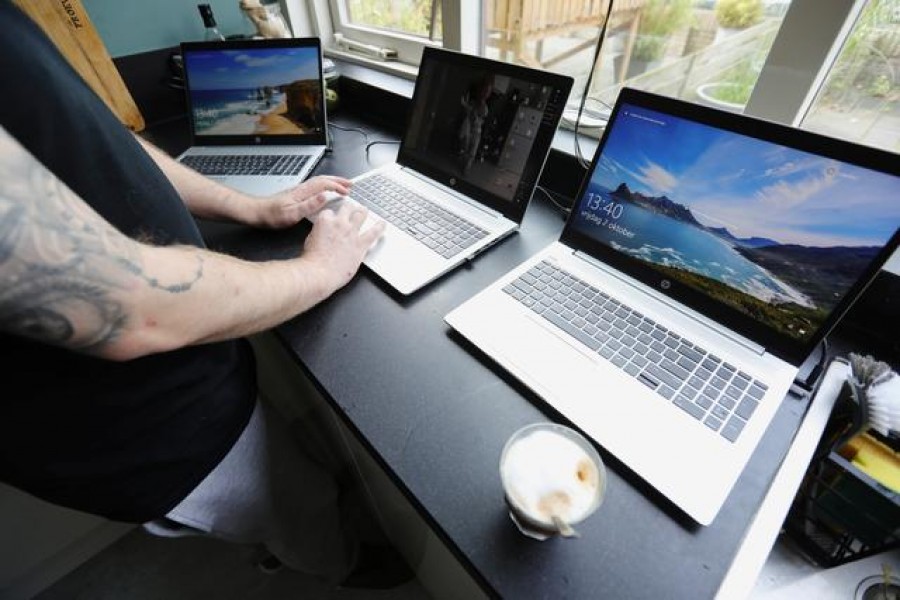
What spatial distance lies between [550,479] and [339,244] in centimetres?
53

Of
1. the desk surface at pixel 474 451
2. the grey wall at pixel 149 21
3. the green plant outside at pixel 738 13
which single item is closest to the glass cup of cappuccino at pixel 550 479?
the desk surface at pixel 474 451

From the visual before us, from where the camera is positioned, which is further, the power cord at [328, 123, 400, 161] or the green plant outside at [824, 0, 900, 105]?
the power cord at [328, 123, 400, 161]

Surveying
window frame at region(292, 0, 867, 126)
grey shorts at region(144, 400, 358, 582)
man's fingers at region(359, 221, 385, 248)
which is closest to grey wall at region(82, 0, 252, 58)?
man's fingers at region(359, 221, 385, 248)

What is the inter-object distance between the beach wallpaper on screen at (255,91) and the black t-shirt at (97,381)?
0.66m

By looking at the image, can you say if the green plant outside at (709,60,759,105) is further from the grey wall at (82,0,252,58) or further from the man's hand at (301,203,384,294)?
the grey wall at (82,0,252,58)

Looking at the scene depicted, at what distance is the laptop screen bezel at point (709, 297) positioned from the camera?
1.53ft

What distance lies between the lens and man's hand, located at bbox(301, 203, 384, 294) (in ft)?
2.27

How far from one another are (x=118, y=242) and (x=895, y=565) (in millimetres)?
1149

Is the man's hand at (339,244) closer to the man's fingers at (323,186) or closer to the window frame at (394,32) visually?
the man's fingers at (323,186)

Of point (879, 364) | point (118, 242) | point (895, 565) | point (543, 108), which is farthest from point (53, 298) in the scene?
point (895, 565)

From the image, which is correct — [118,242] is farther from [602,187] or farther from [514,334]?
[602,187]

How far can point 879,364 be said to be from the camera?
0.55 metres

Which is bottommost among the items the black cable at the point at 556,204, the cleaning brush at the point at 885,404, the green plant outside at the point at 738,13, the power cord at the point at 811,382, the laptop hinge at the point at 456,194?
the power cord at the point at 811,382

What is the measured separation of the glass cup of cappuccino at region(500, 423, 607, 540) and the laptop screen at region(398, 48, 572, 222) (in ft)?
1.66
